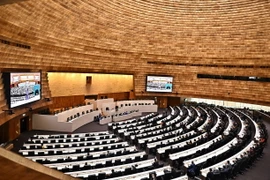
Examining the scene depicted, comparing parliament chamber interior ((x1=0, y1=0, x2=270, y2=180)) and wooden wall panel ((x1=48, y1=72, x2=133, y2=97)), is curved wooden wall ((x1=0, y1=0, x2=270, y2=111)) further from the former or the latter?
wooden wall panel ((x1=48, y1=72, x2=133, y2=97))

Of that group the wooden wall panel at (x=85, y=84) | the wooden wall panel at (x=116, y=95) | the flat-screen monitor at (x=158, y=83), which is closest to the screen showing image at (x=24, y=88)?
the wooden wall panel at (x=85, y=84)

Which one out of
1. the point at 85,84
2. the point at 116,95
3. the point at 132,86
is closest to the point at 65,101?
the point at 85,84

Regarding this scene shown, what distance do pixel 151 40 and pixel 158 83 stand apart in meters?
6.45

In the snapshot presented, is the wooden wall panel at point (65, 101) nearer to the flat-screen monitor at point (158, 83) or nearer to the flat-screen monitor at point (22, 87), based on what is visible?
the flat-screen monitor at point (22, 87)

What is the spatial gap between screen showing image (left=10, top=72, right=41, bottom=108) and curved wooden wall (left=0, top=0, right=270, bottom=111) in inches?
31.7

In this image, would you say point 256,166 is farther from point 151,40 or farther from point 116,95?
point 116,95

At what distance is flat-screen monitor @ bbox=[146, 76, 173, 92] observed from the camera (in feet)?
111

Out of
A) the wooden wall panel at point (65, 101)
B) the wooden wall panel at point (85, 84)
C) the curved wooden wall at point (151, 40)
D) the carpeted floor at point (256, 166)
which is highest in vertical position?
the curved wooden wall at point (151, 40)

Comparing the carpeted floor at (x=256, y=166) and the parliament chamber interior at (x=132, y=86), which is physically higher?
the parliament chamber interior at (x=132, y=86)

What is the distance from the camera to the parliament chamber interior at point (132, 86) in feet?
39.6

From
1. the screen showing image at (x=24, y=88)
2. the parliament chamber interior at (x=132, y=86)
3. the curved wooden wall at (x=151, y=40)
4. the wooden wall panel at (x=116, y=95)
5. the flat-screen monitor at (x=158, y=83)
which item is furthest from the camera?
the flat-screen monitor at (x=158, y=83)

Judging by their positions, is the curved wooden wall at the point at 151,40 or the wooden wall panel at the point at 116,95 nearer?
the curved wooden wall at the point at 151,40

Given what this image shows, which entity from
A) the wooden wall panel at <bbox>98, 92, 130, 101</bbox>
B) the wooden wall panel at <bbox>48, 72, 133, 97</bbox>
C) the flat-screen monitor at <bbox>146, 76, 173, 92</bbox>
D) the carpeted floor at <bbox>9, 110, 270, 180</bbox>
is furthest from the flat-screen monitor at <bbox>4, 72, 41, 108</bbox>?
the flat-screen monitor at <bbox>146, 76, 173, 92</bbox>

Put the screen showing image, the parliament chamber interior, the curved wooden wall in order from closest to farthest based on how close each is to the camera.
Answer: the parliament chamber interior → the screen showing image → the curved wooden wall
